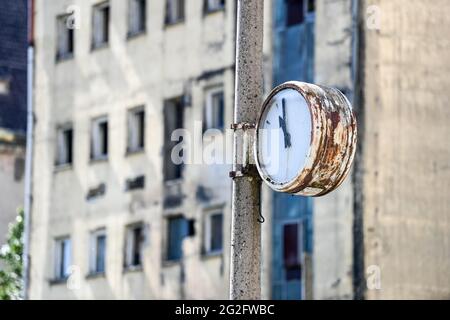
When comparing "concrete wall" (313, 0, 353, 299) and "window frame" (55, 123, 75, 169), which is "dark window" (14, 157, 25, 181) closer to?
"window frame" (55, 123, 75, 169)

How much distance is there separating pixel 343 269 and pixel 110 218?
899 cm

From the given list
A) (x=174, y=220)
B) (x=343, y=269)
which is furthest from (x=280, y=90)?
(x=174, y=220)

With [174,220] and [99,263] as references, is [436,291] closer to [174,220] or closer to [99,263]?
[174,220]

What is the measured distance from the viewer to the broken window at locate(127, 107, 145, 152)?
46.3 meters

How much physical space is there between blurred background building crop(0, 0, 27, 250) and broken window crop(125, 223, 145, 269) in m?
11.7

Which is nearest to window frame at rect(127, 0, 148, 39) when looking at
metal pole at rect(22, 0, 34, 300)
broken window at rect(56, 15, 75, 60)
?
broken window at rect(56, 15, 75, 60)

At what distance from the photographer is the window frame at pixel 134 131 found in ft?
152

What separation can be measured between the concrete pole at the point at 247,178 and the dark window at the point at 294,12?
100 feet

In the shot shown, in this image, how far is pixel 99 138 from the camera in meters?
48.0

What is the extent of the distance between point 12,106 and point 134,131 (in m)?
14.6

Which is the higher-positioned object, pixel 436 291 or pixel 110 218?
pixel 110 218
